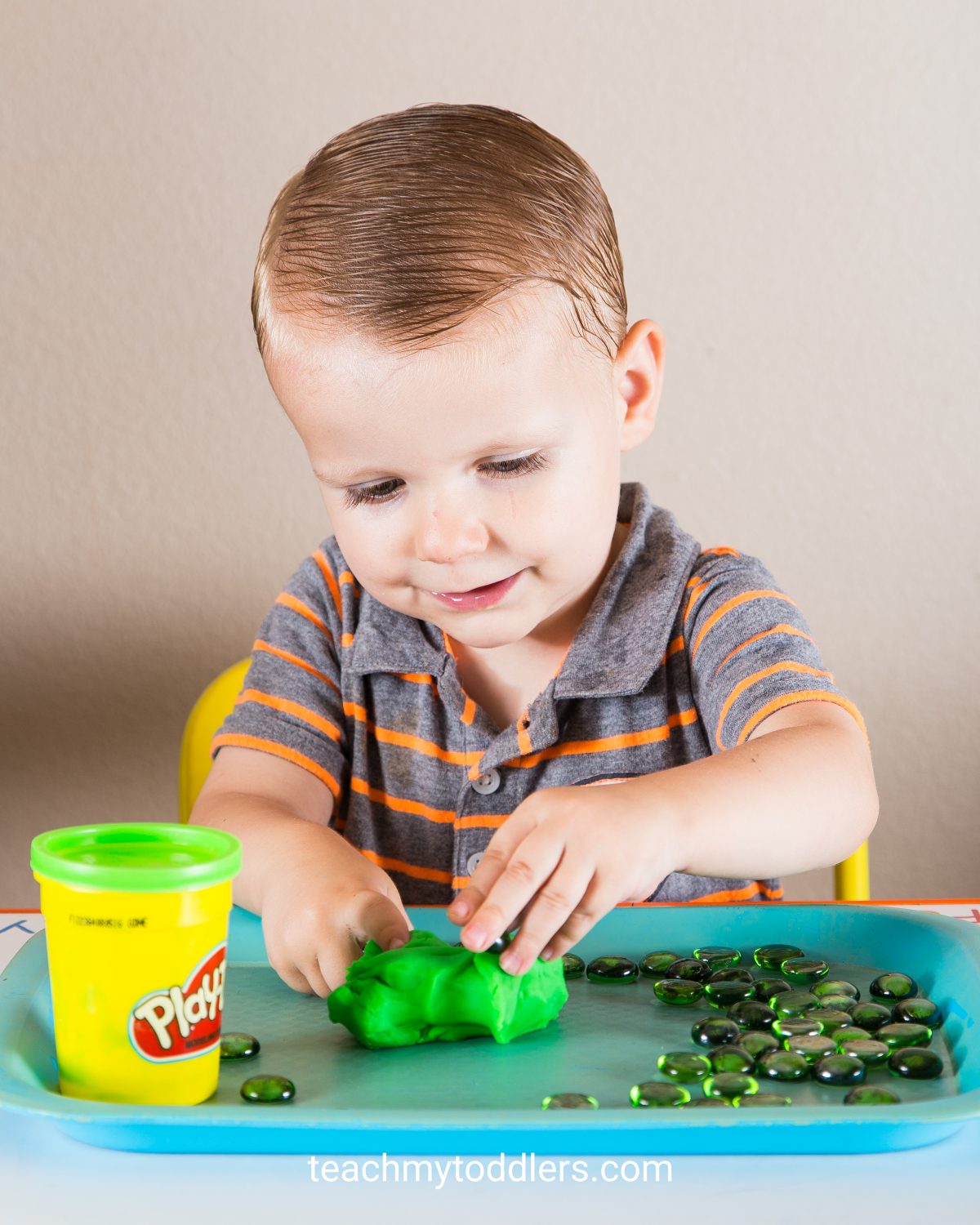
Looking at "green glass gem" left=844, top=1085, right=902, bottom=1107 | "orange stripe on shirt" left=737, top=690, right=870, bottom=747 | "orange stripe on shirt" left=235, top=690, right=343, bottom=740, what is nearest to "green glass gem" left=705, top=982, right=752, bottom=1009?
"green glass gem" left=844, top=1085, right=902, bottom=1107

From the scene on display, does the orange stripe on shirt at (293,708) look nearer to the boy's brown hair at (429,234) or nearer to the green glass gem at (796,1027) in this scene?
the boy's brown hair at (429,234)

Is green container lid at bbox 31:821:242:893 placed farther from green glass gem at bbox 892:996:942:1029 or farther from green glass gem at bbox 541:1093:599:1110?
green glass gem at bbox 892:996:942:1029

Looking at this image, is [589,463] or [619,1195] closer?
[619,1195]

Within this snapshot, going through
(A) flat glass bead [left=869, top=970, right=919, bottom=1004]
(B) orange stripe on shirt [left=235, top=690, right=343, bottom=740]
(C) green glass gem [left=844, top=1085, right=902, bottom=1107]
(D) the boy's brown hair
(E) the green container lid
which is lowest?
(A) flat glass bead [left=869, top=970, right=919, bottom=1004]

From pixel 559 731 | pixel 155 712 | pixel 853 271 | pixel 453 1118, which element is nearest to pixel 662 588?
pixel 559 731

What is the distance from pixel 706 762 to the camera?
74 centimetres

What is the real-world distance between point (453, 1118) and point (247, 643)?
3.67 ft

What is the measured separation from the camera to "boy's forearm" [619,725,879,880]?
695 millimetres

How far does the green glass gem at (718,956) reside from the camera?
0.68 meters

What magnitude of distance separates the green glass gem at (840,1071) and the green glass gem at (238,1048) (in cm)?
24

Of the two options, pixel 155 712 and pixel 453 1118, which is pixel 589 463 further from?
pixel 155 712

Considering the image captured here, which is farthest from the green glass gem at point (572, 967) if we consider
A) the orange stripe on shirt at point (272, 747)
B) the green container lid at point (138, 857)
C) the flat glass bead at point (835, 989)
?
the orange stripe on shirt at point (272, 747)

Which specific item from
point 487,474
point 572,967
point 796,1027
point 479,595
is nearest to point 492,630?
point 479,595

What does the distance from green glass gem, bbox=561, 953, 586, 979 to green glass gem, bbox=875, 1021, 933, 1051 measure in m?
0.16
